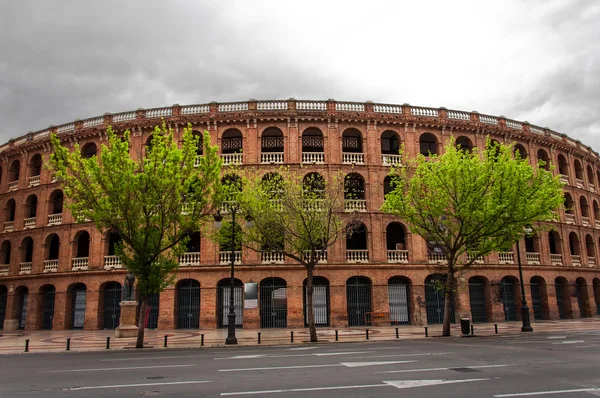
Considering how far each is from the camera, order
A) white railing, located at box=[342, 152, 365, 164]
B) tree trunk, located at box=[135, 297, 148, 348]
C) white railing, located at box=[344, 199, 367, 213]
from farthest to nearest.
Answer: white railing, located at box=[342, 152, 365, 164] < white railing, located at box=[344, 199, 367, 213] < tree trunk, located at box=[135, 297, 148, 348]

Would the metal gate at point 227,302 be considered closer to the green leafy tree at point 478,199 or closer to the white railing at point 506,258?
the green leafy tree at point 478,199

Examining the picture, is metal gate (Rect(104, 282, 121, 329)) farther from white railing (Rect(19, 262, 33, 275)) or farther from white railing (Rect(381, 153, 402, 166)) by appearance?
white railing (Rect(381, 153, 402, 166))

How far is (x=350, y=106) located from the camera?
110ft

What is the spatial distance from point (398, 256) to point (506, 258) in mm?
9236

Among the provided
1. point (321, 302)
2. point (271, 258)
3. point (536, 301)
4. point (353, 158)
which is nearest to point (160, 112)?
point (271, 258)

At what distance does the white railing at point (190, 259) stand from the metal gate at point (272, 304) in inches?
195

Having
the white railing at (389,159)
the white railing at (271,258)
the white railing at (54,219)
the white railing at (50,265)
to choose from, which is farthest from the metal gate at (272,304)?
the white railing at (54,219)

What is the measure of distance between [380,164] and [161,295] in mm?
18471

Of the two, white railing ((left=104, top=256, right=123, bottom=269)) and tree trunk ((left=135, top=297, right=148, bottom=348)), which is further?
white railing ((left=104, top=256, right=123, bottom=269))

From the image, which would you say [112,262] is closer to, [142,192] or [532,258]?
[142,192]

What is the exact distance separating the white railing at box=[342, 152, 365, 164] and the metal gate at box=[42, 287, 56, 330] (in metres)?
24.8

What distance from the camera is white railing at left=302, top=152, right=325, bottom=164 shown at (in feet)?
106

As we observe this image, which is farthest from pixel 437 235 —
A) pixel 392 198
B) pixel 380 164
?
pixel 380 164

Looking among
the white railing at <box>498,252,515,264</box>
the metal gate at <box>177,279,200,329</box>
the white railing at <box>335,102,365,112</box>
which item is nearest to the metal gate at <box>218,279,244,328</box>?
the metal gate at <box>177,279,200,329</box>
